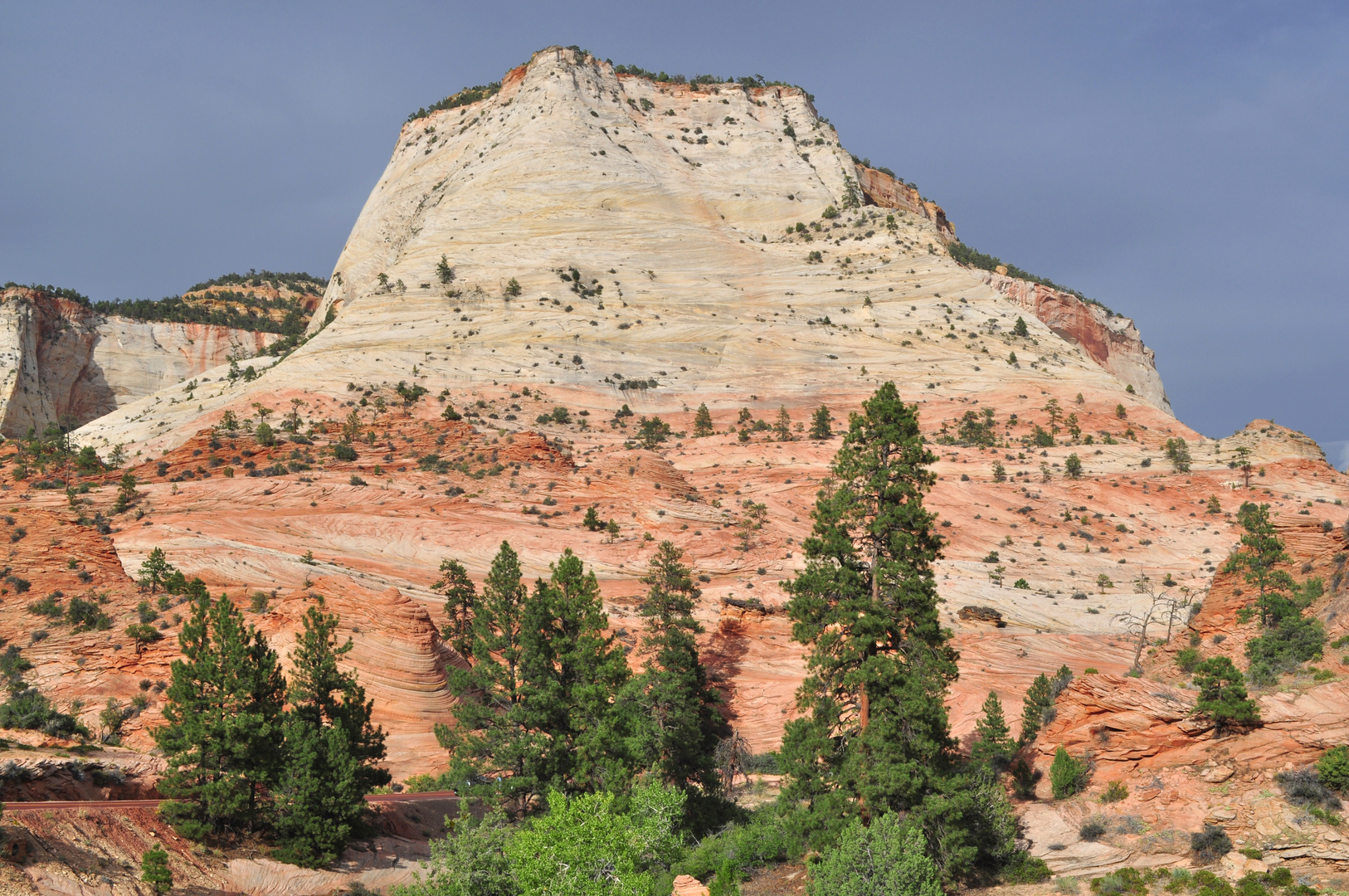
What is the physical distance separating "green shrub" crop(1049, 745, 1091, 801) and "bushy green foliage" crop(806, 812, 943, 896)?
5.23 meters

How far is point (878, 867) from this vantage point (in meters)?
21.9

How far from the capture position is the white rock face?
80.8 m

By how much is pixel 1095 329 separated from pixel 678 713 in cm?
10130

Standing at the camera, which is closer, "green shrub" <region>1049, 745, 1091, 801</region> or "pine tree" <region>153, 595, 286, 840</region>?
"green shrub" <region>1049, 745, 1091, 801</region>

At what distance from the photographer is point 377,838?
30.7 meters

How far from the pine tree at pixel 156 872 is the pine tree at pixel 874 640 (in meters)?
16.4

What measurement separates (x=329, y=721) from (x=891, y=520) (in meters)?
19.5

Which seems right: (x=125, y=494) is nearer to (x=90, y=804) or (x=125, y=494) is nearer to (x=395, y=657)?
(x=395, y=657)

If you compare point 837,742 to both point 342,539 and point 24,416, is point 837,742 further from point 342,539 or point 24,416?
point 24,416

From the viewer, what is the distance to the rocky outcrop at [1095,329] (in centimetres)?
10919

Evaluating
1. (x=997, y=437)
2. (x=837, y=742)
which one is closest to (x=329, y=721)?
(x=837, y=742)

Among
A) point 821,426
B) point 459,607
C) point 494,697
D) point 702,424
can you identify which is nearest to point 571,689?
point 494,697

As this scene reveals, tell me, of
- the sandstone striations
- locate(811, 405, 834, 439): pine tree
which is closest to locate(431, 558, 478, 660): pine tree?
the sandstone striations

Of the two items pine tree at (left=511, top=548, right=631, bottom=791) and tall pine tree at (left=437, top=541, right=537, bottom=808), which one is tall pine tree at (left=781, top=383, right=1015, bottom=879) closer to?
pine tree at (left=511, top=548, right=631, bottom=791)
